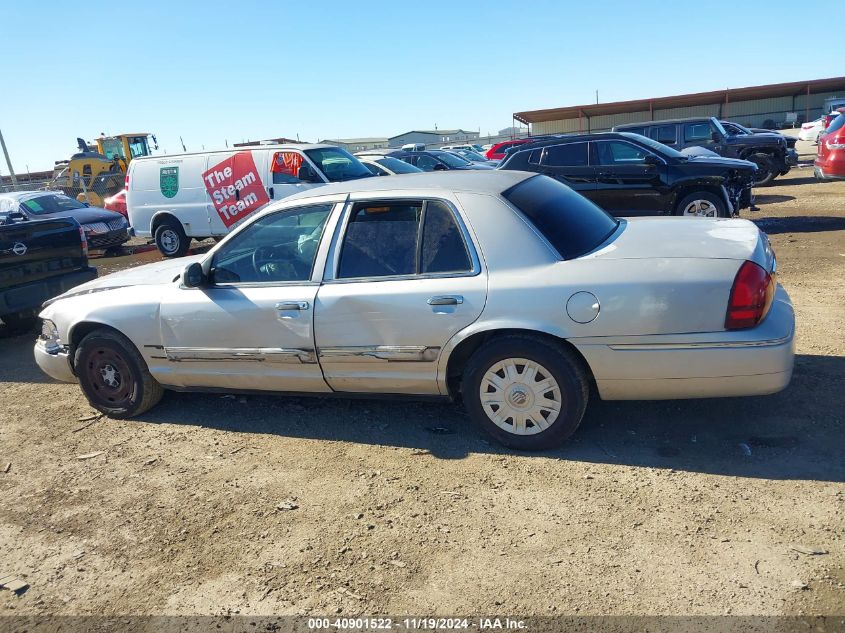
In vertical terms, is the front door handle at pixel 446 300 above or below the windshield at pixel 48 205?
below

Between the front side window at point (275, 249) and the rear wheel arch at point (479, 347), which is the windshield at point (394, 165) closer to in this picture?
the front side window at point (275, 249)

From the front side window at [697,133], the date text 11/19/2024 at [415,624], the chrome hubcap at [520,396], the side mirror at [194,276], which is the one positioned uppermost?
the front side window at [697,133]

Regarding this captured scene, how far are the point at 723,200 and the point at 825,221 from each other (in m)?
2.52

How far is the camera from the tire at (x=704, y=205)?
9.47 m

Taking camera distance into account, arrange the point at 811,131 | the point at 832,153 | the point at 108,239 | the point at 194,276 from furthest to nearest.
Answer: the point at 811,131
the point at 108,239
the point at 832,153
the point at 194,276

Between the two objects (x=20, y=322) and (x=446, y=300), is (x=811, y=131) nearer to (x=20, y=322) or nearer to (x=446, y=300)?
(x=446, y=300)

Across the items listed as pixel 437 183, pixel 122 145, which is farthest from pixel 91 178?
pixel 437 183

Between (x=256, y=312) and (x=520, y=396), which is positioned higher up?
(x=256, y=312)

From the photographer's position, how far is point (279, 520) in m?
3.43

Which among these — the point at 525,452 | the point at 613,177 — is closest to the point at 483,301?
the point at 525,452

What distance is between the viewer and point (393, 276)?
12.9ft

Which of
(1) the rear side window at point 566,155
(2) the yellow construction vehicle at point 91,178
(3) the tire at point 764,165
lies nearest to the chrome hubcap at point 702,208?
(1) the rear side window at point 566,155

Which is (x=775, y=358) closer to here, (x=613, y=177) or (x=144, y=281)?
(x=144, y=281)

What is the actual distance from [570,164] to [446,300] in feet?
24.3
